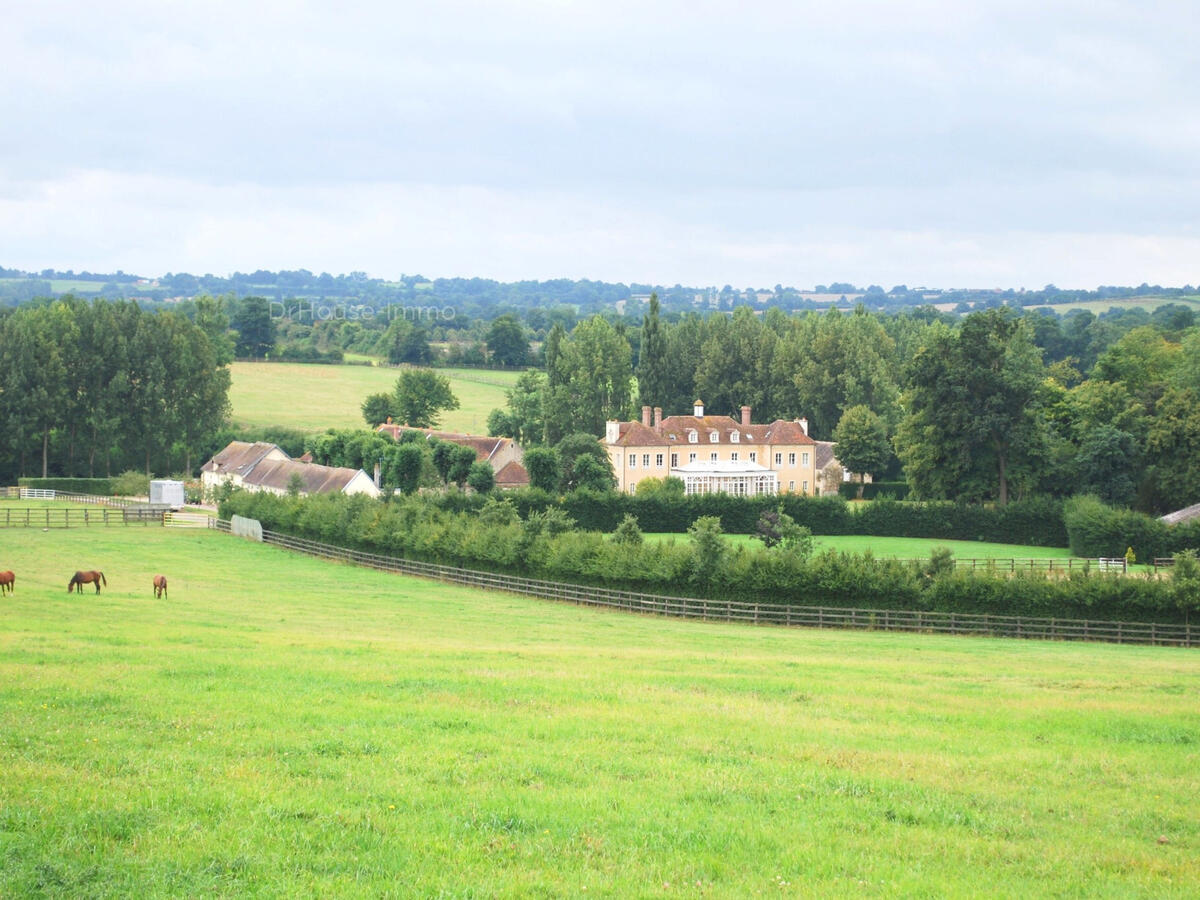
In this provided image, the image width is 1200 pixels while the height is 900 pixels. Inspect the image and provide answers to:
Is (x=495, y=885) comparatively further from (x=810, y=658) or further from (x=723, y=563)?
(x=723, y=563)

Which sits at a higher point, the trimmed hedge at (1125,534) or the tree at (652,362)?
the tree at (652,362)

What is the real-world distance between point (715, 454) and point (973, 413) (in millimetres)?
26191

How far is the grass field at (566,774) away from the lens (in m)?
10.4

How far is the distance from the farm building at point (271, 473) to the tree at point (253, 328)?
75249 millimetres

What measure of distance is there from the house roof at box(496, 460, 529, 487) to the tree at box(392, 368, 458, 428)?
29.8 meters

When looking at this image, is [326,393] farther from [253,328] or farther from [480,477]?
[480,477]

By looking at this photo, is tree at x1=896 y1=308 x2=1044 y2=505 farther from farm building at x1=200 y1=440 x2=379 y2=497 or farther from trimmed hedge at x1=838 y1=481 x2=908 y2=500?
farm building at x1=200 y1=440 x2=379 y2=497

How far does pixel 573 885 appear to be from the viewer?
1002 cm

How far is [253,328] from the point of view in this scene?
17875 centimetres

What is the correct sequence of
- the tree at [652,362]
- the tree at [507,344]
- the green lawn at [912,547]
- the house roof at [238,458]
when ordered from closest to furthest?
1. the green lawn at [912,547]
2. the house roof at [238,458]
3. the tree at [652,362]
4. the tree at [507,344]

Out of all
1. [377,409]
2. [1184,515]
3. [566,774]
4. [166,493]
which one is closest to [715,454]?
[1184,515]

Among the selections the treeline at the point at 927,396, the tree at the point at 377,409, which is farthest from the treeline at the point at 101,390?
the treeline at the point at 927,396

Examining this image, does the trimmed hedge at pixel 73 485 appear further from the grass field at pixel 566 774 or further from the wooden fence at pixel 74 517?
the grass field at pixel 566 774

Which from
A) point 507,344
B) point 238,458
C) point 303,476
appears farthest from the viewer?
point 507,344
